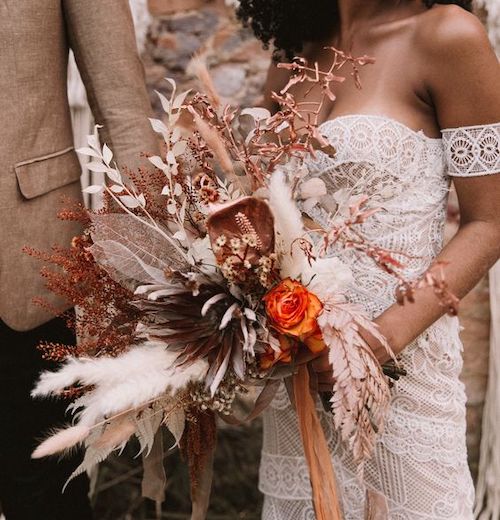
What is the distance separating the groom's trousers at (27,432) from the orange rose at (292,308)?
2.55ft

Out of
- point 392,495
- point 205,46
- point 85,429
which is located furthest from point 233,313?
point 205,46

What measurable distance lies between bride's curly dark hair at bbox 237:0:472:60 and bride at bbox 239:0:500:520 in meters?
0.14

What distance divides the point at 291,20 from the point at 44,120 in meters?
0.65

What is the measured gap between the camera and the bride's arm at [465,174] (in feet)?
4.22

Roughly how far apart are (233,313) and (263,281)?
0.07m

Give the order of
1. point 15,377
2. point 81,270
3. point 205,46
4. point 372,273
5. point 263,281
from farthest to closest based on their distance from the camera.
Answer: point 205,46 < point 15,377 < point 372,273 < point 81,270 < point 263,281

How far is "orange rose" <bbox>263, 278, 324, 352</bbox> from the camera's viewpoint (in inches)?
42.9

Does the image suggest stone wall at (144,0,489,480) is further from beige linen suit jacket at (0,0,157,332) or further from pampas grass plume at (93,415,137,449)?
pampas grass plume at (93,415,137,449)

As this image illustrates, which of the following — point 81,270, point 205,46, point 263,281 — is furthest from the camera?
point 205,46

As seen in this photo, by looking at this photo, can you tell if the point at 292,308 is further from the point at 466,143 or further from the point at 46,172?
the point at 46,172

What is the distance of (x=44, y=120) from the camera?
1.57 metres

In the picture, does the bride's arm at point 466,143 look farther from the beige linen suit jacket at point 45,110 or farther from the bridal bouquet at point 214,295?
the beige linen suit jacket at point 45,110

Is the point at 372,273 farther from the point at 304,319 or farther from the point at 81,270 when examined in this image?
the point at 81,270

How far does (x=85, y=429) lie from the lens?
44.4 inches
